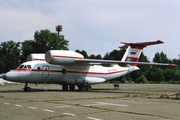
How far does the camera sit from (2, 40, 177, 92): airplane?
20500 mm

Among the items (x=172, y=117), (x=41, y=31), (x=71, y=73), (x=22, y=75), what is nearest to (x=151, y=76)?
(x=41, y=31)

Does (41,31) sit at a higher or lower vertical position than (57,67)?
higher

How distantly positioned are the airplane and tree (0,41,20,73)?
53727 millimetres

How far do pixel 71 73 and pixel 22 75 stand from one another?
5.42 m

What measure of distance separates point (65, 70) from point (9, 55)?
5931 centimetres

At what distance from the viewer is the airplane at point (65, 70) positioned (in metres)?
20.5

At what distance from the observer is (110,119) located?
6734 millimetres

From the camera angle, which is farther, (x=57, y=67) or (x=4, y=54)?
(x=4, y=54)

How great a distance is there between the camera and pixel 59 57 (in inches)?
813

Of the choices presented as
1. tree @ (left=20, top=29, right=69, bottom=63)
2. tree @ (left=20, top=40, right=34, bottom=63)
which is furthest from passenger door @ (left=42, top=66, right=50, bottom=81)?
tree @ (left=20, top=40, right=34, bottom=63)

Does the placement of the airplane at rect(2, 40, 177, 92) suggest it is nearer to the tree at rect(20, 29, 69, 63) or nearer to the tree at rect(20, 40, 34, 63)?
the tree at rect(20, 29, 69, 63)

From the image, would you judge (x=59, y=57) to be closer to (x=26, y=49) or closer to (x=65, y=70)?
(x=65, y=70)

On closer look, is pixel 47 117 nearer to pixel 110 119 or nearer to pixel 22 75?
pixel 110 119

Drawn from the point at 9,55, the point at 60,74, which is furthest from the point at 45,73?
the point at 9,55
